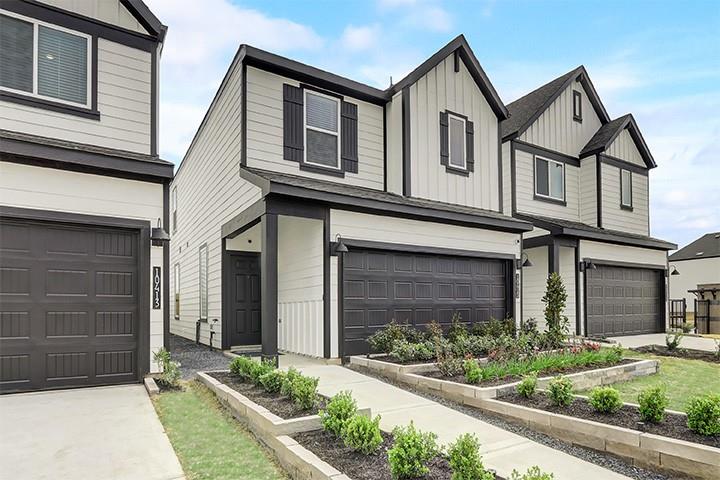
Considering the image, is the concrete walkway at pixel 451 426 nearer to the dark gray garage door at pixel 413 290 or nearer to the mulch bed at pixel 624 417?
the mulch bed at pixel 624 417

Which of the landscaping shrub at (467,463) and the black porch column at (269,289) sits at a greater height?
the black porch column at (269,289)

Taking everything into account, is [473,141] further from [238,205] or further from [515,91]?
[515,91]

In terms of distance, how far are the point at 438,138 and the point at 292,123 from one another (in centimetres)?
390

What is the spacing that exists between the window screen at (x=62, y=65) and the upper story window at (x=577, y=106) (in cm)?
1486

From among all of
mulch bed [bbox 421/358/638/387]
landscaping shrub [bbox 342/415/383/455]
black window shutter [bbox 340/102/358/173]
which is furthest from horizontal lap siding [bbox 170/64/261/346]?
landscaping shrub [bbox 342/415/383/455]

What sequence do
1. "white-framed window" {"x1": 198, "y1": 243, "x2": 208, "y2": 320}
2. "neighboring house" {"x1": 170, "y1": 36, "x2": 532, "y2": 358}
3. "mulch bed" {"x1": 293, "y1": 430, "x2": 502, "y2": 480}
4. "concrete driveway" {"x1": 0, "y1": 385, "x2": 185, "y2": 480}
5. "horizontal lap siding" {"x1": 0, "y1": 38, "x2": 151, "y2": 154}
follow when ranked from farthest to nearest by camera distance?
"white-framed window" {"x1": 198, "y1": 243, "x2": 208, "y2": 320} → "neighboring house" {"x1": 170, "y1": 36, "x2": 532, "y2": 358} → "horizontal lap siding" {"x1": 0, "y1": 38, "x2": 151, "y2": 154} → "concrete driveway" {"x1": 0, "y1": 385, "x2": 185, "y2": 480} → "mulch bed" {"x1": 293, "y1": 430, "x2": 502, "y2": 480}

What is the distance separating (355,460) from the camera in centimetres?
391

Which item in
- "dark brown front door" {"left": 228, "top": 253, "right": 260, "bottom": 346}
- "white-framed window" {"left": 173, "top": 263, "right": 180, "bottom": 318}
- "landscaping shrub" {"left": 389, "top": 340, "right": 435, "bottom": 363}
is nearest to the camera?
"landscaping shrub" {"left": 389, "top": 340, "right": 435, "bottom": 363}

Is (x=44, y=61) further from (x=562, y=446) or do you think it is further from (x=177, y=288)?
(x=177, y=288)

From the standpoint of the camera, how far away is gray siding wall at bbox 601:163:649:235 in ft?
53.9

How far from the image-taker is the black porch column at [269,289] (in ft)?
27.4

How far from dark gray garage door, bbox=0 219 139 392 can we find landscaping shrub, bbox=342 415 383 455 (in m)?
4.91

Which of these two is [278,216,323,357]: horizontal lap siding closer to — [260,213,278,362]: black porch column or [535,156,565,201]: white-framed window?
[260,213,278,362]: black porch column

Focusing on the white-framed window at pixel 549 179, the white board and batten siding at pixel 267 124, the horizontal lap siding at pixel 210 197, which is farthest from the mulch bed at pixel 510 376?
the white-framed window at pixel 549 179
